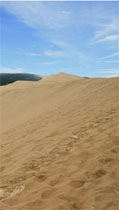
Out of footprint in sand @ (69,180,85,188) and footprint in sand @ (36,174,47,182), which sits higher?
footprint in sand @ (69,180,85,188)

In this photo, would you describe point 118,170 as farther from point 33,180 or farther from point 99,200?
point 33,180

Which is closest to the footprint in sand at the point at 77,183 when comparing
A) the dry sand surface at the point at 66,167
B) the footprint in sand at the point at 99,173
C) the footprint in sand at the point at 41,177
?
the dry sand surface at the point at 66,167

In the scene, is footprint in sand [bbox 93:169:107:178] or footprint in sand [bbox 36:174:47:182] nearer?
footprint in sand [bbox 93:169:107:178]

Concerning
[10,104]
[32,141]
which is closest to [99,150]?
[32,141]

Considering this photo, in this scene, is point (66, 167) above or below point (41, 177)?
above

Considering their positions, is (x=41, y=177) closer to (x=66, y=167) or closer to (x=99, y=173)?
(x=66, y=167)

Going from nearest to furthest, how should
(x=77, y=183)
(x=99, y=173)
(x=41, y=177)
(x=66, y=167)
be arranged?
(x=77, y=183), (x=99, y=173), (x=41, y=177), (x=66, y=167)

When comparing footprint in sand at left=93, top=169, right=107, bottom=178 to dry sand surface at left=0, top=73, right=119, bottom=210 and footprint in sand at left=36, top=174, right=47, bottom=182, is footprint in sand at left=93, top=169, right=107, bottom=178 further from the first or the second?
footprint in sand at left=36, top=174, right=47, bottom=182

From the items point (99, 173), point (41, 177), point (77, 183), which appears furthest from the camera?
point (41, 177)

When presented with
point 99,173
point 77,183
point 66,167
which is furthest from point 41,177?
point 99,173

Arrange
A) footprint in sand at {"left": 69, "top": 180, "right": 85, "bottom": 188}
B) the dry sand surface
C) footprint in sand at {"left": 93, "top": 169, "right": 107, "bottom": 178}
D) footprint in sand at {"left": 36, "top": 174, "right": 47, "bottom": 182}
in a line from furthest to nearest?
footprint in sand at {"left": 36, "top": 174, "right": 47, "bottom": 182}
footprint in sand at {"left": 93, "top": 169, "right": 107, "bottom": 178}
footprint in sand at {"left": 69, "top": 180, "right": 85, "bottom": 188}
the dry sand surface

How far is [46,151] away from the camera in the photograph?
493 cm

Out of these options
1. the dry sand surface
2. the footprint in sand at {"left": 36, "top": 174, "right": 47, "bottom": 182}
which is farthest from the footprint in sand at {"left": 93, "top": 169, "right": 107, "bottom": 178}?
the footprint in sand at {"left": 36, "top": 174, "right": 47, "bottom": 182}

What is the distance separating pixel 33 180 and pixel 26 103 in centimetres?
1144
